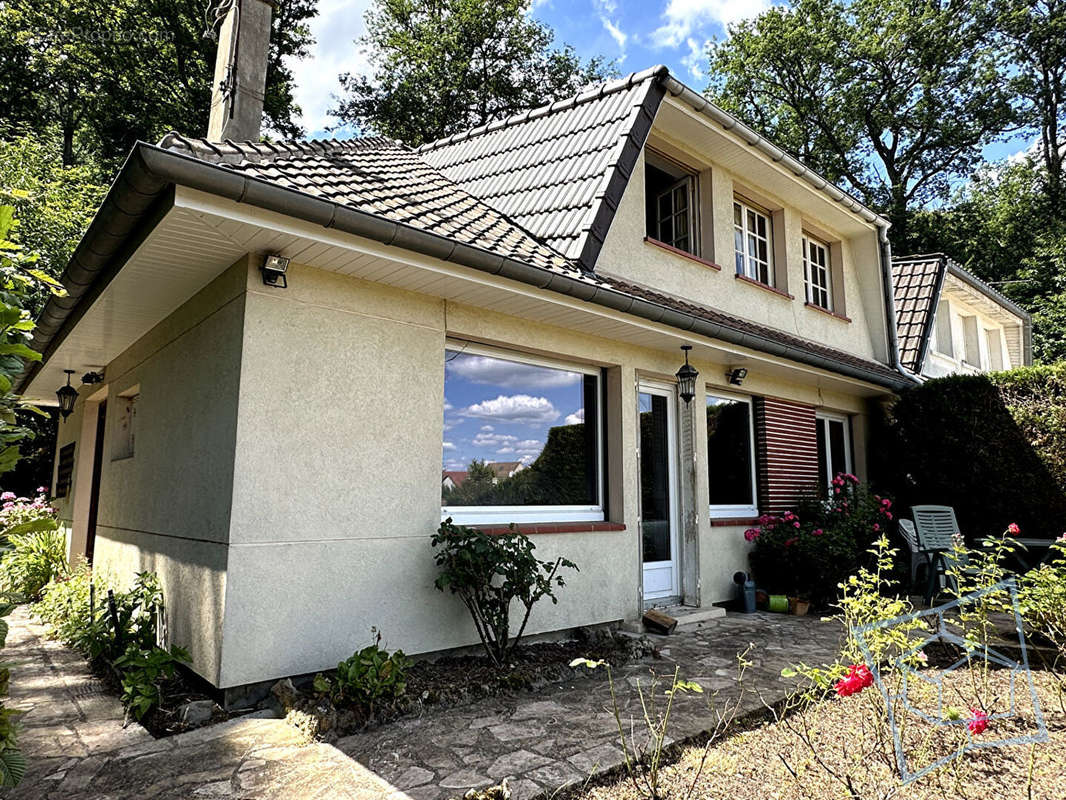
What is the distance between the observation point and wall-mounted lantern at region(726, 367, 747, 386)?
8.34 meters

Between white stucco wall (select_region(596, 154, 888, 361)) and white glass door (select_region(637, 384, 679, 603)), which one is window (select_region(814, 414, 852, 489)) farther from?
white glass door (select_region(637, 384, 679, 603))

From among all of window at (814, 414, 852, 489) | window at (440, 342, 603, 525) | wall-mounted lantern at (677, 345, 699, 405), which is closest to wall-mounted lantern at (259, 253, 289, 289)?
window at (440, 342, 603, 525)

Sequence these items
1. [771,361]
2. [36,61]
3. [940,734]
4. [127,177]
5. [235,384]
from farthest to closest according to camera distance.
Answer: [36,61] → [771,361] → [235,384] → [940,734] → [127,177]

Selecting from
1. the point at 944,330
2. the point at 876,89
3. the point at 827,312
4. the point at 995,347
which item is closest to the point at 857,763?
the point at 827,312

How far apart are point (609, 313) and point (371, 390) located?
2.23 meters

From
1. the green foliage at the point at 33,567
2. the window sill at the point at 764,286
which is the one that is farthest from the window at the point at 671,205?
the green foliage at the point at 33,567

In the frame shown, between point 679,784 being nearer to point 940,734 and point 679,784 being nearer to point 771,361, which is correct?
point 940,734

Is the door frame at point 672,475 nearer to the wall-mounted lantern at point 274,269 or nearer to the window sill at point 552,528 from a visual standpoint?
the window sill at point 552,528

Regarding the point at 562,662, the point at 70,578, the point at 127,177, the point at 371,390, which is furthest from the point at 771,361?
the point at 70,578

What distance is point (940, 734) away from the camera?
3.79 m

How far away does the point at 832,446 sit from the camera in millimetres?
10961

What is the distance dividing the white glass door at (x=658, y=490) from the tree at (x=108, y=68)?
1740 centimetres

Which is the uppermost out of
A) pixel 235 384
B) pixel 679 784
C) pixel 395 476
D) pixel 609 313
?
pixel 609 313

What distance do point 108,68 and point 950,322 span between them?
23.0 metres
